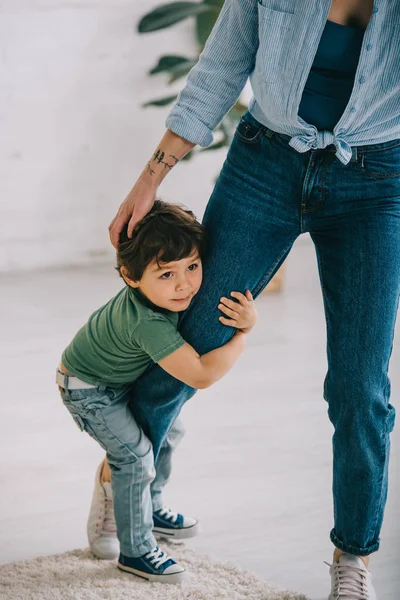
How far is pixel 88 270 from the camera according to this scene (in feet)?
14.1

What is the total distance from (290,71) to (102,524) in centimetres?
106

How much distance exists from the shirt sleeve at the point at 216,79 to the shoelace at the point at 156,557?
0.86 metres

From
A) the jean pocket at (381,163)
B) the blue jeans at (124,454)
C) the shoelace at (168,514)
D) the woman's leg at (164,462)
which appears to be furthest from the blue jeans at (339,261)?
the shoelace at (168,514)

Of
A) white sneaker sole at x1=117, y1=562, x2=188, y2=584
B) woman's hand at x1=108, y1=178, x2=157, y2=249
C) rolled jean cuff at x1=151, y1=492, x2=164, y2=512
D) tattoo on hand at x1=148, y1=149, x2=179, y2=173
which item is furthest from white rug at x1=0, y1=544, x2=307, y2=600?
tattoo on hand at x1=148, y1=149, x2=179, y2=173

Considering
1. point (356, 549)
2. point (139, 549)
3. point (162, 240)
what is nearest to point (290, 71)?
point (162, 240)

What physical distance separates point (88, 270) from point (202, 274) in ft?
A: 8.55

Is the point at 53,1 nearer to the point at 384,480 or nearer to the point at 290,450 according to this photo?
the point at 290,450

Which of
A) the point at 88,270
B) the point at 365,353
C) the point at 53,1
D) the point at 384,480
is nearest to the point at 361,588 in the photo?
the point at 384,480

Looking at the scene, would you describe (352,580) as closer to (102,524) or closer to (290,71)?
(102,524)

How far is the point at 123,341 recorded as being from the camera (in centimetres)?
175

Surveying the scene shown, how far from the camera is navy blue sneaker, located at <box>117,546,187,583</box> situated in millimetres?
1876

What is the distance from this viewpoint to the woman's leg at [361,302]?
1.59 meters

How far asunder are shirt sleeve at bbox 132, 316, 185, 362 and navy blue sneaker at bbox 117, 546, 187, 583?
466mm

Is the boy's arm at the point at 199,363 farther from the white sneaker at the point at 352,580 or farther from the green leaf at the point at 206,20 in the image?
the green leaf at the point at 206,20
